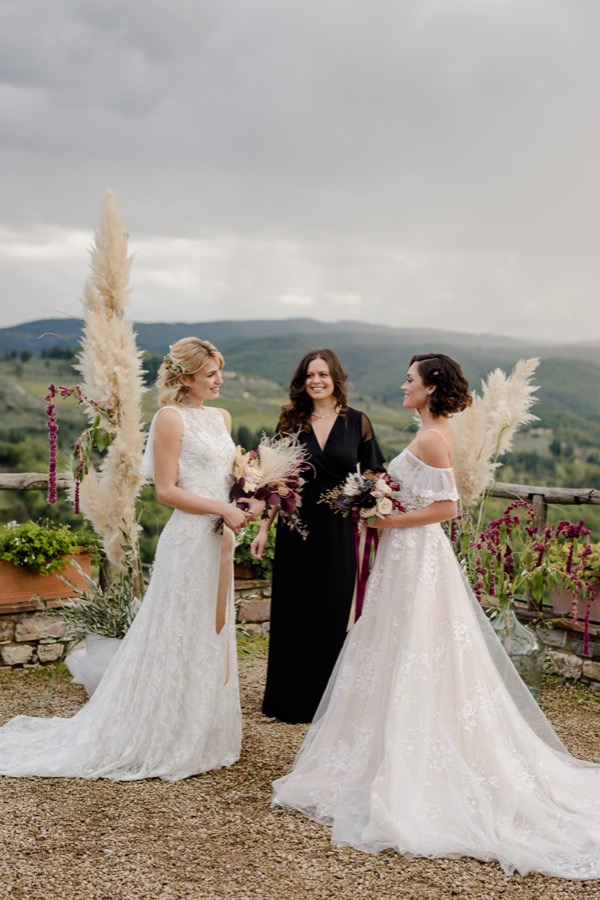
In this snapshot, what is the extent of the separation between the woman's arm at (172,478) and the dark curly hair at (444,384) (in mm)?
1097

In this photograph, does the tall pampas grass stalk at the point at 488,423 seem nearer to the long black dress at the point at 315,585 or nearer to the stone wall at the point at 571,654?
the long black dress at the point at 315,585

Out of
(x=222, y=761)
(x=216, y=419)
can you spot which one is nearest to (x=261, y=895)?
(x=222, y=761)

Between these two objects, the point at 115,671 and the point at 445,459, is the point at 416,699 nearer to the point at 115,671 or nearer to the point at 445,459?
the point at 445,459

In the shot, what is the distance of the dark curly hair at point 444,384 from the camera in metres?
3.92

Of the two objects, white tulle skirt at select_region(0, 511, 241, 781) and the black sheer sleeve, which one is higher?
the black sheer sleeve

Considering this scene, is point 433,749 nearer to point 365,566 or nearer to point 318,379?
point 365,566

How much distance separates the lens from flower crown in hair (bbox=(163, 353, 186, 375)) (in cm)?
433

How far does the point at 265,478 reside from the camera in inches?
173

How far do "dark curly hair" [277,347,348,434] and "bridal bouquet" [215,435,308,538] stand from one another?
80 centimetres

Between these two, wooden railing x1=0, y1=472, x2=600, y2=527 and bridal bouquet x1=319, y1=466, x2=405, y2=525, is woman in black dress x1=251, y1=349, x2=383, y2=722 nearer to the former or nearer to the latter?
bridal bouquet x1=319, y1=466, x2=405, y2=525

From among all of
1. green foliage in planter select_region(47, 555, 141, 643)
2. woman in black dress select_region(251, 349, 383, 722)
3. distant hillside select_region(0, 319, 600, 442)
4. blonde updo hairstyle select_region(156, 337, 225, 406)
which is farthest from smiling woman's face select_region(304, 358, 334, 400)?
distant hillside select_region(0, 319, 600, 442)

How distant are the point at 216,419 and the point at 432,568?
138 centimetres

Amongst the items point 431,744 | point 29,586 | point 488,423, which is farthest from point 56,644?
point 431,744

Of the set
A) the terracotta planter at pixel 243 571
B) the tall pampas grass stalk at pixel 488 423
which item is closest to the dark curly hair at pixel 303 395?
the tall pampas grass stalk at pixel 488 423
